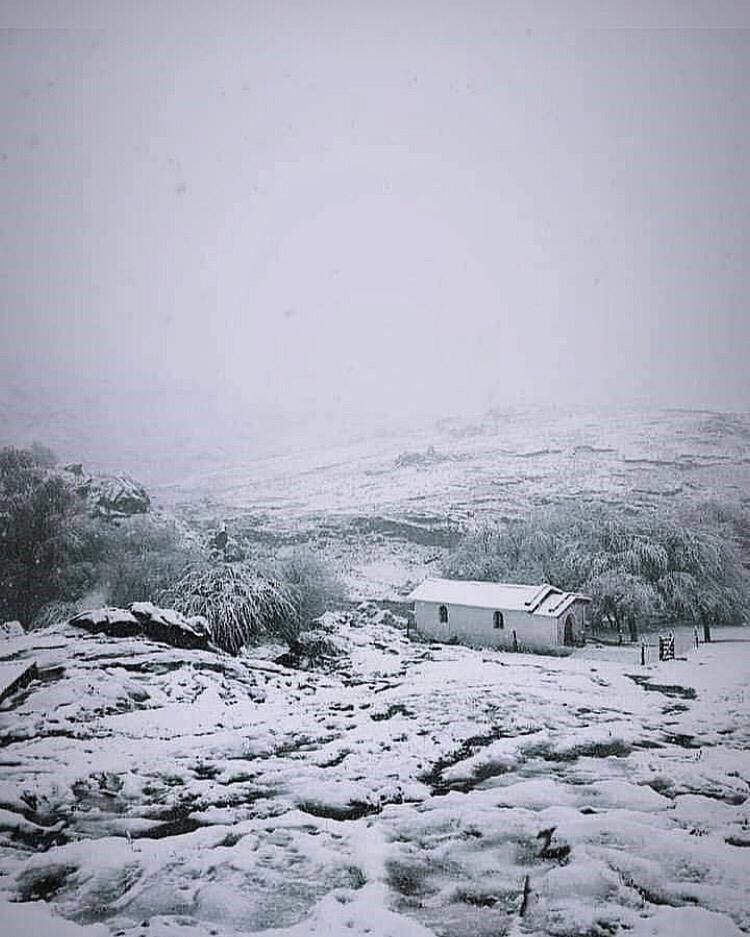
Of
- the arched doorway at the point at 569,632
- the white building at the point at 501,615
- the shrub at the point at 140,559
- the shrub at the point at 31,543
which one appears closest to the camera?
the white building at the point at 501,615

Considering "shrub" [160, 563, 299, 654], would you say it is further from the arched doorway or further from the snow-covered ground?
the arched doorway

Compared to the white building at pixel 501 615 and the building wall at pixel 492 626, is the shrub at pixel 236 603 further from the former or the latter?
the white building at pixel 501 615

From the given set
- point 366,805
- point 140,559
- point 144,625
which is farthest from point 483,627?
point 366,805

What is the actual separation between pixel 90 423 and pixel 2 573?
41251mm

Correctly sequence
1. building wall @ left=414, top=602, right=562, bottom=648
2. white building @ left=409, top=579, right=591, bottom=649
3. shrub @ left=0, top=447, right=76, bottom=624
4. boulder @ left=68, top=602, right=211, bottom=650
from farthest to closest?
shrub @ left=0, top=447, right=76, bottom=624 < white building @ left=409, top=579, right=591, bottom=649 < building wall @ left=414, top=602, right=562, bottom=648 < boulder @ left=68, top=602, right=211, bottom=650

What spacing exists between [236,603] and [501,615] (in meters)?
11.2

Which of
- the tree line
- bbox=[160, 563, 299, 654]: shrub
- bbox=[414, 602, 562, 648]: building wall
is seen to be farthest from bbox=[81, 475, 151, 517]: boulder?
bbox=[414, 602, 562, 648]: building wall

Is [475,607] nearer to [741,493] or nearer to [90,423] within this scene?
[741,493]

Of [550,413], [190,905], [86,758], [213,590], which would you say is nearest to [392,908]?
[190,905]

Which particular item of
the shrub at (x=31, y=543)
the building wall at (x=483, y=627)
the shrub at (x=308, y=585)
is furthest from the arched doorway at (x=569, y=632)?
the shrub at (x=31, y=543)

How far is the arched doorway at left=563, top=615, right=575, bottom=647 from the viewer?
27942mm

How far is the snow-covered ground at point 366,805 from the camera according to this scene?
7777 millimetres

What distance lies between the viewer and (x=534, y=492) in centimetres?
5453

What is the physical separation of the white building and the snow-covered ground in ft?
25.6
